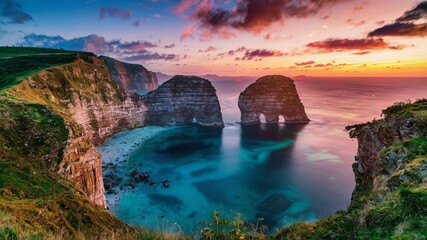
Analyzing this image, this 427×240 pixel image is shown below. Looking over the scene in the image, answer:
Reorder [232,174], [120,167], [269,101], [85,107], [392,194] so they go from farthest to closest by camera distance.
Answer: [269,101] < [85,107] < [232,174] < [120,167] < [392,194]

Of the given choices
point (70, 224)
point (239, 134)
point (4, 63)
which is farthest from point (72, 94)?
point (239, 134)

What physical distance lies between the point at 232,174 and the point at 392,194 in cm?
5209

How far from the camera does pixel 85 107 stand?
67.1 metres

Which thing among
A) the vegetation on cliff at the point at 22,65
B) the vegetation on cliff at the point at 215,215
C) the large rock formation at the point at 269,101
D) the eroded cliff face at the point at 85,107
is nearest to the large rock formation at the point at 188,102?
the eroded cliff face at the point at 85,107

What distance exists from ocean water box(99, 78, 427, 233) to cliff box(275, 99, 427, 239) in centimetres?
1050

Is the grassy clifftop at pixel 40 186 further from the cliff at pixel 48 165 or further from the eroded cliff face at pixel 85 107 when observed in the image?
the eroded cliff face at pixel 85 107

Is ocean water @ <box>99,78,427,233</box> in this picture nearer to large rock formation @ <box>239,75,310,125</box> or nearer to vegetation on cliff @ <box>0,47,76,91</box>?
large rock formation @ <box>239,75,310,125</box>

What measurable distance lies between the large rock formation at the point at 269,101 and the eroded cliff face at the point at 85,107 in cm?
5038

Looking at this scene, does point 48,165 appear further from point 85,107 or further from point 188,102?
point 188,102

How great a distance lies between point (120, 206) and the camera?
4016 cm

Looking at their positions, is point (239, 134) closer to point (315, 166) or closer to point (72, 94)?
point (315, 166)

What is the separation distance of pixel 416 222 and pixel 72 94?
6907cm

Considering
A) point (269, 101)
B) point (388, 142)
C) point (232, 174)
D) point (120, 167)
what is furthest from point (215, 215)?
point (269, 101)

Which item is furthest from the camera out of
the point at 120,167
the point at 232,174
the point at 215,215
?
the point at 232,174
